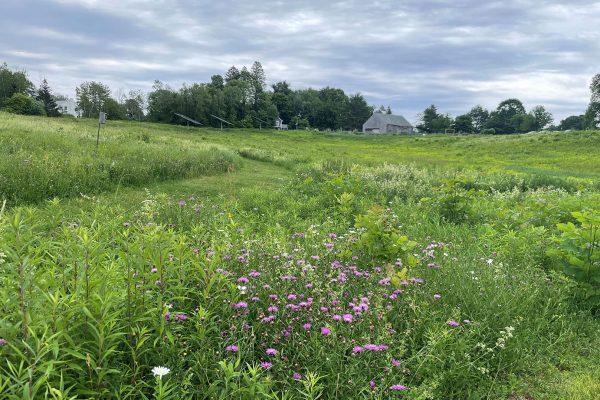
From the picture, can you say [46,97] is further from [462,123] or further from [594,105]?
[594,105]

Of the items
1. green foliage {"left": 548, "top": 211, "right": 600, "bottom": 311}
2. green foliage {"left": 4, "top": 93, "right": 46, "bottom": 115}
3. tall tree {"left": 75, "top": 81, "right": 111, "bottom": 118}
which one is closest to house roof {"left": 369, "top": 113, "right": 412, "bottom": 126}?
tall tree {"left": 75, "top": 81, "right": 111, "bottom": 118}

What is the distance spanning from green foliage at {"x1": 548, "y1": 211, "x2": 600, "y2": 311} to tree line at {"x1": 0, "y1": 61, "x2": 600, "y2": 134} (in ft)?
233

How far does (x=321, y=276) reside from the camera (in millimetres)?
3877

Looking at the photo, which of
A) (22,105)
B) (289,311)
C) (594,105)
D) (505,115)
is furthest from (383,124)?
(289,311)

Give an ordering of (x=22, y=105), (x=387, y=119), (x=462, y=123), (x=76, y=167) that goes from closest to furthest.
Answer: (x=76, y=167)
(x=22, y=105)
(x=462, y=123)
(x=387, y=119)

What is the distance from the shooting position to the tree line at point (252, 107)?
72.2 meters

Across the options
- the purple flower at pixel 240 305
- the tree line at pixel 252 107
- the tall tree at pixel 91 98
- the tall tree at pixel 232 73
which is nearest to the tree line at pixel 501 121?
the tree line at pixel 252 107

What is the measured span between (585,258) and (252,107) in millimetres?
88551

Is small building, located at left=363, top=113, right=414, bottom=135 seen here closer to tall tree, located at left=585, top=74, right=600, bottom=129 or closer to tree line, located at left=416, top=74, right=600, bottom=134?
tree line, located at left=416, top=74, right=600, bottom=134

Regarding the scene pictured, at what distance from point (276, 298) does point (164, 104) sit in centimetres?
7534

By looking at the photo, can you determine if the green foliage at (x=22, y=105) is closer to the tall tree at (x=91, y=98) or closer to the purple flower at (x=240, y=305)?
the tall tree at (x=91, y=98)

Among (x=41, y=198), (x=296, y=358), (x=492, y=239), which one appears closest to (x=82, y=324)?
(x=296, y=358)

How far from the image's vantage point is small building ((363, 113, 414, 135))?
112 meters

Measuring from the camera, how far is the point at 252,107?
294 feet
